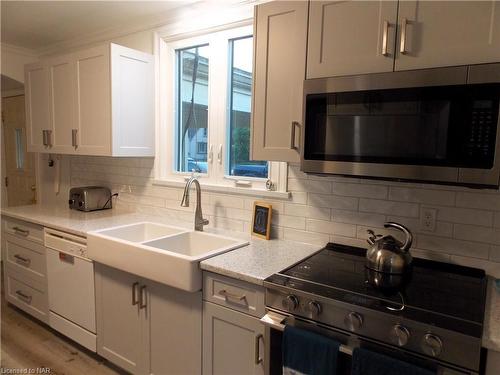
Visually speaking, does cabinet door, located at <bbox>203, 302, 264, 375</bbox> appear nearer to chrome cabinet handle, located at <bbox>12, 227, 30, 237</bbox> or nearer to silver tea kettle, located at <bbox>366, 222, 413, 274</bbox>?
silver tea kettle, located at <bbox>366, 222, 413, 274</bbox>

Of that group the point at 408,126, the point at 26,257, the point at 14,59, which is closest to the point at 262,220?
the point at 408,126

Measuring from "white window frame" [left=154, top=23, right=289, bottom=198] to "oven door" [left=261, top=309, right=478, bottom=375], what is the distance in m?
0.87

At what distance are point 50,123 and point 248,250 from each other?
2249mm

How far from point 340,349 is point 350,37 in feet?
4.24

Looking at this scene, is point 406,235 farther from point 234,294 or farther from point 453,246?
point 234,294

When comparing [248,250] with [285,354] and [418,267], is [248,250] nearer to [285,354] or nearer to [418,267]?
[285,354]

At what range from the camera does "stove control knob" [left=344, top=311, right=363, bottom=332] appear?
124 centimetres

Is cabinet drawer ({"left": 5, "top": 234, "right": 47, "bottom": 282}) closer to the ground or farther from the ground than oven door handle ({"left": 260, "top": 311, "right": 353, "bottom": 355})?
closer to the ground

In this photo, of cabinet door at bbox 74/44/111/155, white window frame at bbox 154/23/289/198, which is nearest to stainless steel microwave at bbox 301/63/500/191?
white window frame at bbox 154/23/289/198

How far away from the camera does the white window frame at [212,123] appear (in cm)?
228

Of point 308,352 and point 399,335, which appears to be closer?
point 399,335

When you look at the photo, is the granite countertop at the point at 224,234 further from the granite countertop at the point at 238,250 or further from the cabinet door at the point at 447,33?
the cabinet door at the point at 447,33

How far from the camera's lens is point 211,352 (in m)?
1.70

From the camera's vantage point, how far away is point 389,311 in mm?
1191
